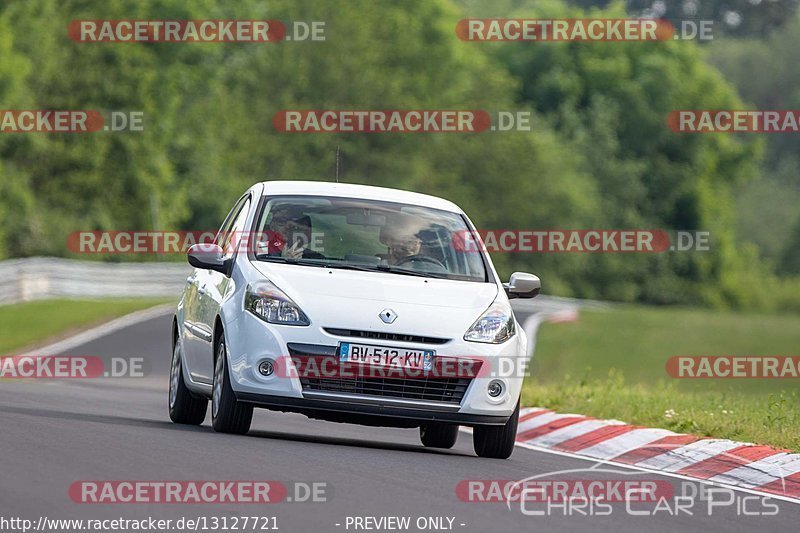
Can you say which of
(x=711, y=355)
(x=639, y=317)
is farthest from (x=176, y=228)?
(x=711, y=355)

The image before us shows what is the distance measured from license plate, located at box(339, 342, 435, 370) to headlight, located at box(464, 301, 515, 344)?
37cm

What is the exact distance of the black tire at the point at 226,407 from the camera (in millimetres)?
12320

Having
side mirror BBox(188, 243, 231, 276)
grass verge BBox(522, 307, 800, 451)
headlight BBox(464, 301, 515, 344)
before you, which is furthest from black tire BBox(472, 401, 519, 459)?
side mirror BBox(188, 243, 231, 276)

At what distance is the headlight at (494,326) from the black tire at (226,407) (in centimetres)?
160

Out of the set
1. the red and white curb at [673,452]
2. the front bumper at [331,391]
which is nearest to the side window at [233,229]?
the front bumper at [331,391]

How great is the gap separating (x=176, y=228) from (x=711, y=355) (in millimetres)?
31447

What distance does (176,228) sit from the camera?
7169 centimetres

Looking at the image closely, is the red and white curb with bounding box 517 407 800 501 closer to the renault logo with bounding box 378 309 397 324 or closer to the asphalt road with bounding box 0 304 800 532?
the asphalt road with bounding box 0 304 800 532

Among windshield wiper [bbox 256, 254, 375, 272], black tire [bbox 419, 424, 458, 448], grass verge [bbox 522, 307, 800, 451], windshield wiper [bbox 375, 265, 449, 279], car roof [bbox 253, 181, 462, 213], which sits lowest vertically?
grass verge [bbox 522, 307, 800, 451]

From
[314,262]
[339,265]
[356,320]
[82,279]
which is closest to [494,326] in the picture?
[356,320]

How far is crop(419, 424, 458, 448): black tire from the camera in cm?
1402

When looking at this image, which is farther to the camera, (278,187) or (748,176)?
(748,176)

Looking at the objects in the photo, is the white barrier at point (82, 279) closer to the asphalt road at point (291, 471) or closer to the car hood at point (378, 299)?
the asphalt road at point (291, 471)

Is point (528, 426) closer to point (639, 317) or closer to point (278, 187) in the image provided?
point (278, 187)
